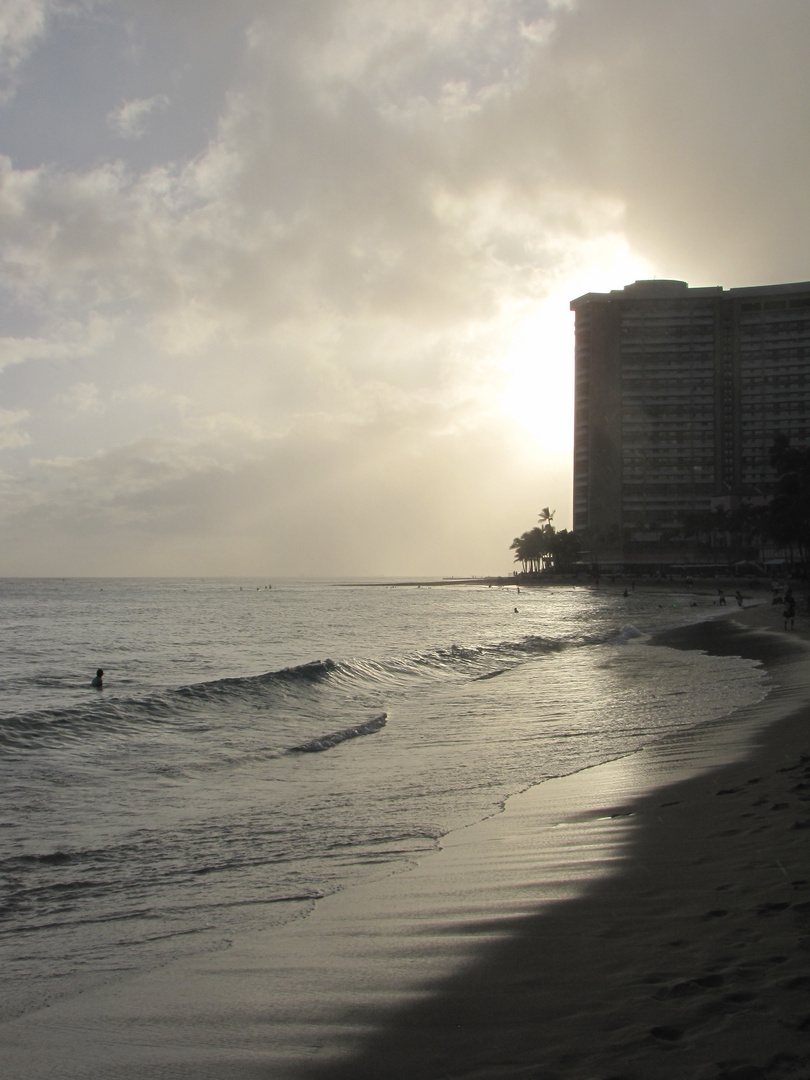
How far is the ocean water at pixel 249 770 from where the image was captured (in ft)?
19.1

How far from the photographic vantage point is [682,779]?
9039mm

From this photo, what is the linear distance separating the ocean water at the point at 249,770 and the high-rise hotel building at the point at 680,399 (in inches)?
5634

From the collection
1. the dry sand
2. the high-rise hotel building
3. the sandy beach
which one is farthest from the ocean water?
the high-rise hotel building

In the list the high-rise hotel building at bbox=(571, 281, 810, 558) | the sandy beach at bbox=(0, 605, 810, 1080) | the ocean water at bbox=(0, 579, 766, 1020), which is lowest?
the ocean water at bbox=(0, 579, 766, 1020)

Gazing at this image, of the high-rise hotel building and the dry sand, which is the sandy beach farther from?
the high-rise hotel building

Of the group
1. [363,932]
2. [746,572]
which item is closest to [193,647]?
[363,932]

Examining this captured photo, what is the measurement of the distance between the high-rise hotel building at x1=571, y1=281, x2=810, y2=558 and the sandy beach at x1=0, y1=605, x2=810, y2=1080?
516 ft

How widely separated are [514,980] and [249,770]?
7.57 m

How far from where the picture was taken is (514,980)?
4.20 metres

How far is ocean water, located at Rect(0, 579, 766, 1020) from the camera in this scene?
19.1 feet

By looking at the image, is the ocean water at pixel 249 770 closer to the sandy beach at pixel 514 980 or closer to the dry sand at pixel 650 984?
the sandy beach at pixel 514 980

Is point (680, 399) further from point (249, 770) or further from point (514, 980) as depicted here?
point (514, 980)

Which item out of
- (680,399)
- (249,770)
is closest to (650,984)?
(249,770)

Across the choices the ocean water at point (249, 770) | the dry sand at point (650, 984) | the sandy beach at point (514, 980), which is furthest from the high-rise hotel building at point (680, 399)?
the dry sand at point (650, 984)
